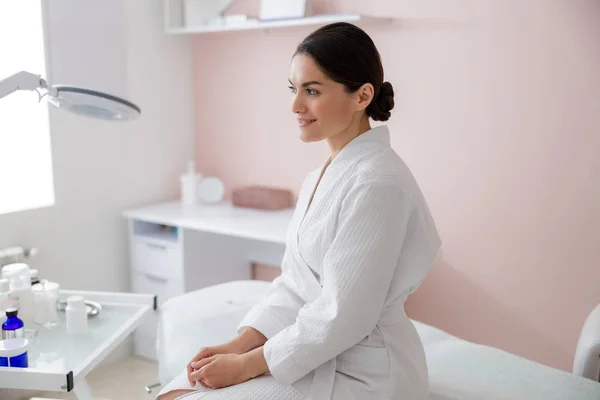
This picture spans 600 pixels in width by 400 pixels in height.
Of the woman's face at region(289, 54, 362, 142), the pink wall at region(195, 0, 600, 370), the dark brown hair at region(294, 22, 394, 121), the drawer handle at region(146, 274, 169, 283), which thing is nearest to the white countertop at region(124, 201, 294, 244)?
the drawer handle at region(146, 274, 169, 283)

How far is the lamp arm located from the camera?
1.52 m

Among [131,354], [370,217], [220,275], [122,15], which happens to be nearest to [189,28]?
[122,15]

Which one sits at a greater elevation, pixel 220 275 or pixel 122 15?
pixel 122 15

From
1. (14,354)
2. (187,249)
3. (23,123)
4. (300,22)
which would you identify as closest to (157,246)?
(187,249)

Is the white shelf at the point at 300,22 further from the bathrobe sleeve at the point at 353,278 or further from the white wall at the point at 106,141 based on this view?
the bathrobe sleeve at the point at 353,278

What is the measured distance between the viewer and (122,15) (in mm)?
2727

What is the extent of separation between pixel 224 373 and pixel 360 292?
0.35 metres

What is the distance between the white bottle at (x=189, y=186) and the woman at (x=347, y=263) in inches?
62.2

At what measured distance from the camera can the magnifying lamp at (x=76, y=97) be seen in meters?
1.54

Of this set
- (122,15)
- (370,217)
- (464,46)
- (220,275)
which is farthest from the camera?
(220,275)

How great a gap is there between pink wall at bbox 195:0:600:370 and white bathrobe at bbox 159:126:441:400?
1113mm

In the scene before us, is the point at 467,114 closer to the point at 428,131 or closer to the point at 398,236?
the point at 428,131

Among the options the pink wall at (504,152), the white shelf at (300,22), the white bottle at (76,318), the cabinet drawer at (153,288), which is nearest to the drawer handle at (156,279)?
the cabinet drawer at (153,288)

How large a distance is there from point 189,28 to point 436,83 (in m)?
1.15
